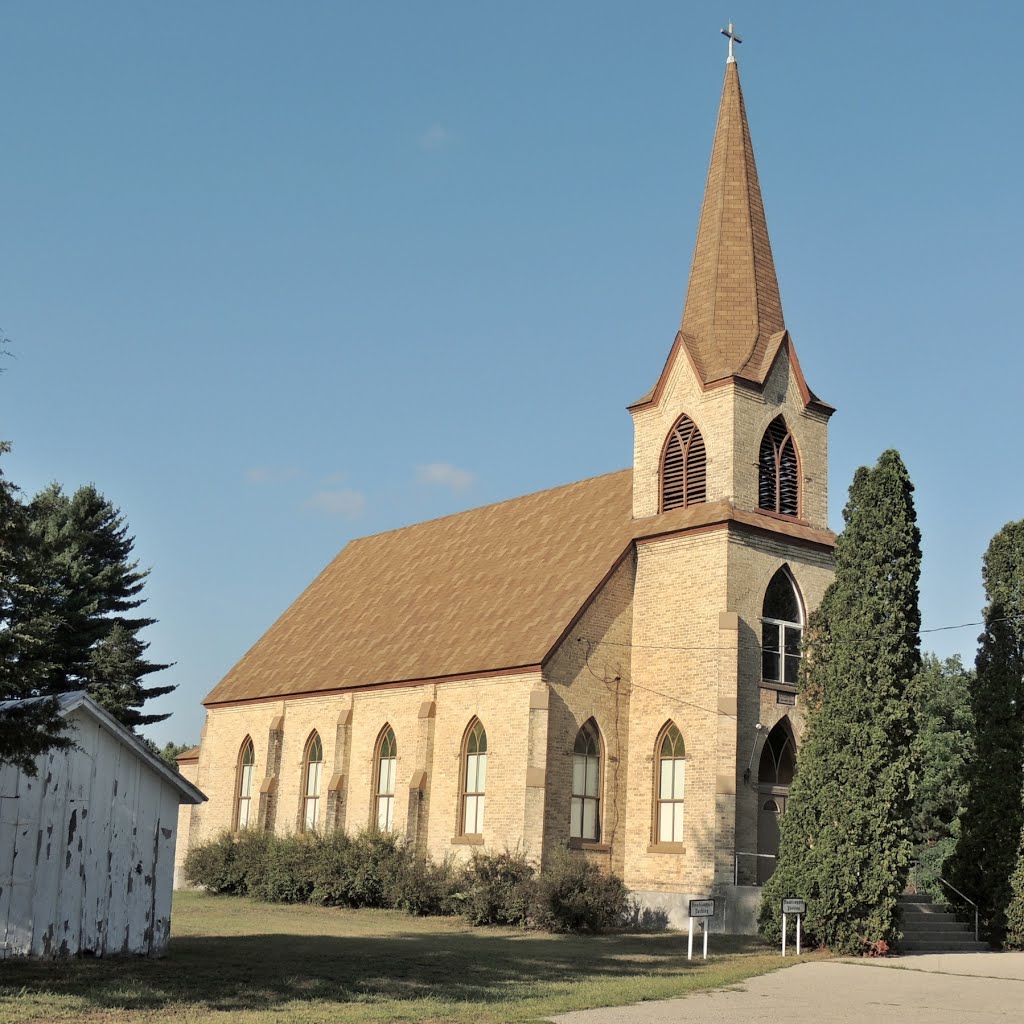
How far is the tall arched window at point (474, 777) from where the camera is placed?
1304 inches

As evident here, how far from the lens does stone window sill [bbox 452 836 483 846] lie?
32.4 metres

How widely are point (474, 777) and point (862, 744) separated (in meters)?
12.5

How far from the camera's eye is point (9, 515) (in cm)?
1439

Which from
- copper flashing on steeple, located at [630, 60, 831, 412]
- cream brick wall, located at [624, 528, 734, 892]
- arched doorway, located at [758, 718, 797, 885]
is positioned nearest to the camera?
cream brick wall, located at [624, 528, 734, 892]

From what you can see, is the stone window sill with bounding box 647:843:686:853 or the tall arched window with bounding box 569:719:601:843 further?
the tall arched window with bounding box 569:719:601:843

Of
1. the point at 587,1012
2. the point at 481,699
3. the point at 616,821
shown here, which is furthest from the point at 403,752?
the point at 587,1012

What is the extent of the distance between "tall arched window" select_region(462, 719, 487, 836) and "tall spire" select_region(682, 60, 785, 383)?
11241 millimetres

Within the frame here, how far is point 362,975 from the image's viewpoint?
59.8 feet

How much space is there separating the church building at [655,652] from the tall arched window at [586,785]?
51 millimetres

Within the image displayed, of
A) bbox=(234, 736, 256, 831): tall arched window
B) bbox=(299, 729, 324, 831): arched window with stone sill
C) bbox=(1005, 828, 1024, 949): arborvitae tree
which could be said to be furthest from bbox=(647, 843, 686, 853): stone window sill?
bbox=(234, 736, 256, 831): tall arched window

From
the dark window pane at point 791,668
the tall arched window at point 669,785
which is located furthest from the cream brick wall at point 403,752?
the dark window pane at point 791,668

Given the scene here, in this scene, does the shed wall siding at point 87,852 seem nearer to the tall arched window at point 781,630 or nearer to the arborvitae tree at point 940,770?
the tall arched window at point 781,630

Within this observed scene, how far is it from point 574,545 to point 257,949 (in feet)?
57.5

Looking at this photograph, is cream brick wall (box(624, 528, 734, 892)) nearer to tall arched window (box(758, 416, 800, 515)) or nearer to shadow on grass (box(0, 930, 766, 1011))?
tall arched window (box(758, 416, 800, 515))
